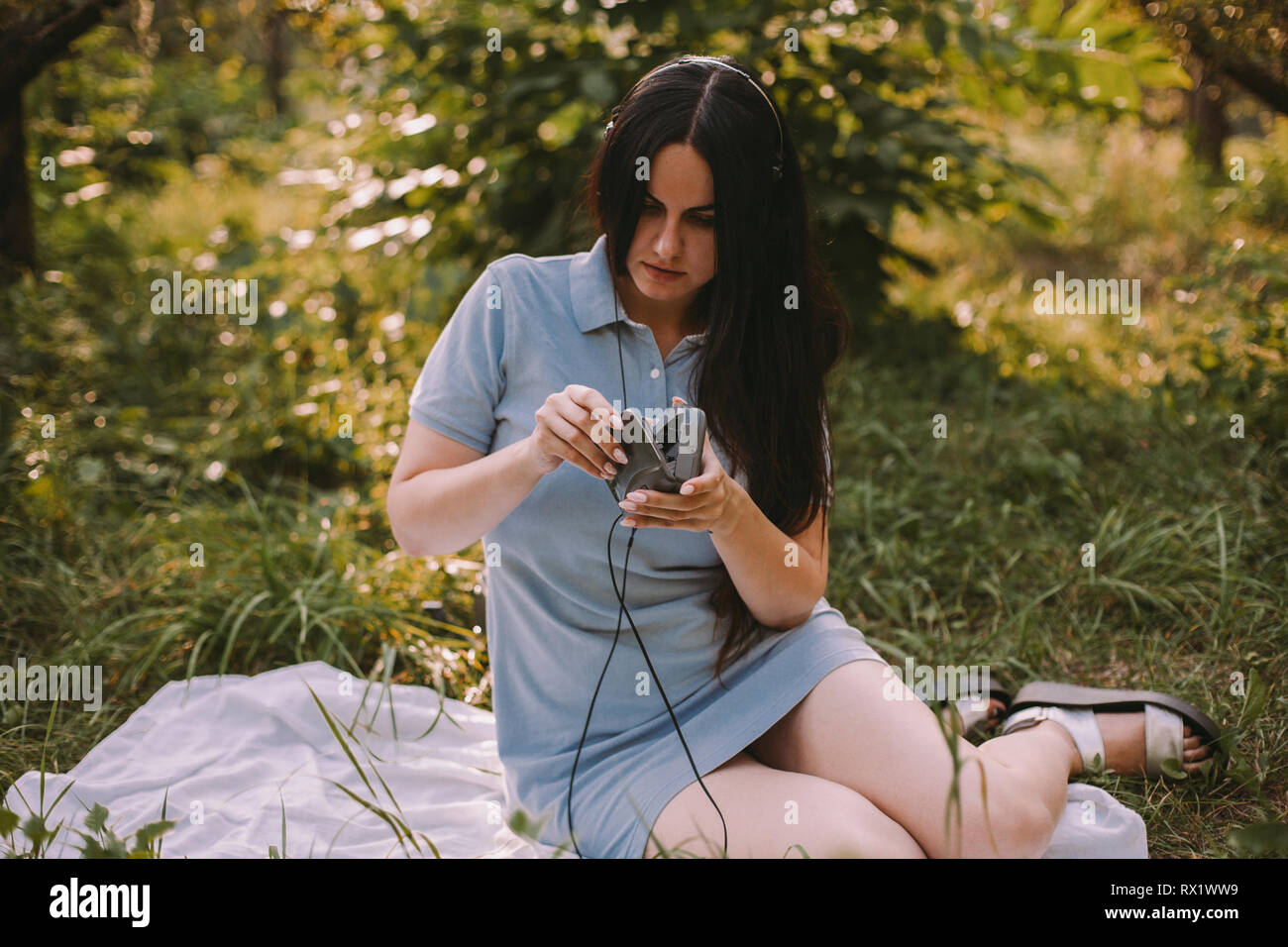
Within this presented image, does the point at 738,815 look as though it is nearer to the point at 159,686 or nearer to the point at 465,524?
the point at 465,524

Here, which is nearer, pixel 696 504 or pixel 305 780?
pixel 696 504

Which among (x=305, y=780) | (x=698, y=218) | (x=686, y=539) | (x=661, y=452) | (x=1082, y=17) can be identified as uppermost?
(x=1082, y=17)

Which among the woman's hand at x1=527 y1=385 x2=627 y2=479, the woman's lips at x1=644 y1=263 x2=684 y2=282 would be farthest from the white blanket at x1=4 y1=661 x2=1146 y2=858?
the woman's lips at x1=644 y1=263 x2=684 y2=282

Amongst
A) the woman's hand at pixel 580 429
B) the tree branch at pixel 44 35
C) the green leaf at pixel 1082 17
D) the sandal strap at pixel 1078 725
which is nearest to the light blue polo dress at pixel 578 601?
the woman's hand at pixel 580 429

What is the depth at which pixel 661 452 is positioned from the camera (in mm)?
1497

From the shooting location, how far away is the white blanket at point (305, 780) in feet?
5.99

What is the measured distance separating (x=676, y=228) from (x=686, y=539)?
0.54 meters

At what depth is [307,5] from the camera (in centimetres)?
412

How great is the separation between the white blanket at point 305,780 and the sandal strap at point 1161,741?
20 cm

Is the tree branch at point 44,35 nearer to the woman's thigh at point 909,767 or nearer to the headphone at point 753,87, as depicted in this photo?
the headphone at point 753,87

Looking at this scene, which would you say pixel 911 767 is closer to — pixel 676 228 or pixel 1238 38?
pixel 676 228

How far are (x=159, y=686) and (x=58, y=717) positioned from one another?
0.72 ft

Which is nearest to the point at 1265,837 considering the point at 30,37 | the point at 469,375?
the point at 469,375

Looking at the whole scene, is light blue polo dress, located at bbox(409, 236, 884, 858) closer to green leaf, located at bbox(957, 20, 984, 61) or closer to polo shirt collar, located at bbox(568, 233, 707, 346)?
polo shirt collar, located at bbox(568, 233, 707, 346)
